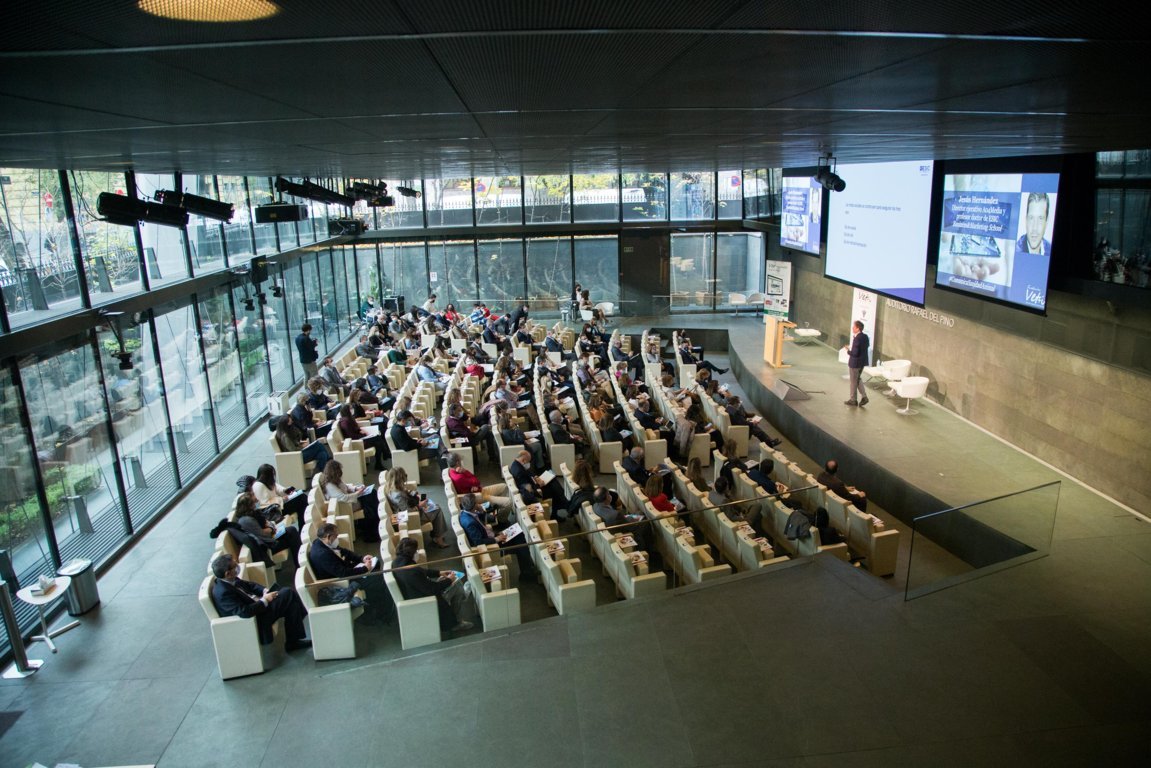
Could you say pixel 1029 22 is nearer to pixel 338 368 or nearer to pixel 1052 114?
pixel 1052 114

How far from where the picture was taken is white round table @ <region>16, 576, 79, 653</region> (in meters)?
6.74

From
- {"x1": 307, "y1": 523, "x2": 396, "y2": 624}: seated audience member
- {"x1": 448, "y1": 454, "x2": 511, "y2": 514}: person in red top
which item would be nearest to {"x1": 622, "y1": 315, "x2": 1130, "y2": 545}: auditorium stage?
{"x1": 448, "y1": 454, "x2": 511, "y2": 514}: person in red top

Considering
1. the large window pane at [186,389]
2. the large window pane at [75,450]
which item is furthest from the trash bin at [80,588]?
the large window pane at [186,389]

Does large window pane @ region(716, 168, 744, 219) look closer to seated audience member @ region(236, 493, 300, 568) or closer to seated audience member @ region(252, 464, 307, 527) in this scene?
seated audience member @ region(252, 464, 307, 527)

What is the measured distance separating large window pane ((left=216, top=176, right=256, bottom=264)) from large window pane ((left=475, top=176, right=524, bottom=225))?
991 centimetres

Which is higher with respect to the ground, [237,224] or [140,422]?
[237,224]

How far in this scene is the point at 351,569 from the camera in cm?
750

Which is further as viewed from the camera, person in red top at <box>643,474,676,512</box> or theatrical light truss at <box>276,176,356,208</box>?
theatrical light truss at <box>276,176,356,208</box>

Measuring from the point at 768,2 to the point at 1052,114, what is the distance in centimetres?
367

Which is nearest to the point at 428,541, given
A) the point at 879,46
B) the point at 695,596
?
the point at 695,596

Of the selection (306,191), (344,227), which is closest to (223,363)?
(306,191)

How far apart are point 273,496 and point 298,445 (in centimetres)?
225

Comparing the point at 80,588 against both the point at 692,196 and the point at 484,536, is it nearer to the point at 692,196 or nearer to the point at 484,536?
the point at 484,536

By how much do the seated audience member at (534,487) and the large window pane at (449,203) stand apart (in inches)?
642
